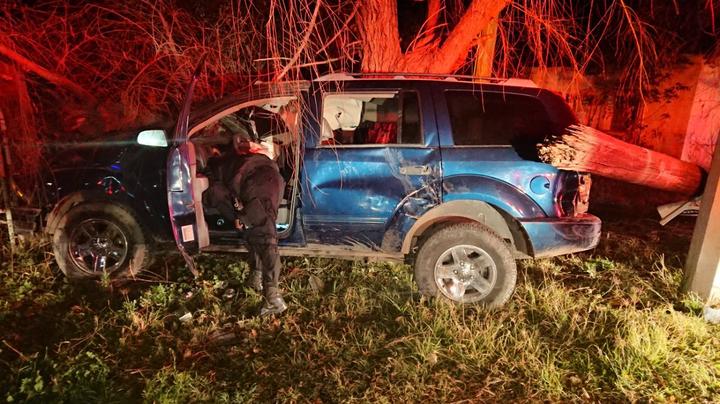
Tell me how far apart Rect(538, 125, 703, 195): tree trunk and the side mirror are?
2954mm

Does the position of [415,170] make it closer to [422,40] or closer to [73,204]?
[422,40]

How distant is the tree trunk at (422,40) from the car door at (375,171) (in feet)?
3.34

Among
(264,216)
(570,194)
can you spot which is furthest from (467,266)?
(264,216)

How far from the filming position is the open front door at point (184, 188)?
3773 mm

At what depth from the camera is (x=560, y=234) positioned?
12.1 ft

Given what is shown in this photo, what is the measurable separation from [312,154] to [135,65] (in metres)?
3.70

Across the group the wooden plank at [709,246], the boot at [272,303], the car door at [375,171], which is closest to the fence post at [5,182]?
the boot at [272,303]

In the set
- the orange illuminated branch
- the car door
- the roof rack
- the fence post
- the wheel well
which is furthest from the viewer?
the orange illuminated branch

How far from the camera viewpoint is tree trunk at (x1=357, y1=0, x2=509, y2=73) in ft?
15.0

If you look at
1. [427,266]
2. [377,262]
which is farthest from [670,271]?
[377,262]

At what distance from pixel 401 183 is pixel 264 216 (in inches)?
44.8

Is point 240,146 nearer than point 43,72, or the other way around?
point 240,146

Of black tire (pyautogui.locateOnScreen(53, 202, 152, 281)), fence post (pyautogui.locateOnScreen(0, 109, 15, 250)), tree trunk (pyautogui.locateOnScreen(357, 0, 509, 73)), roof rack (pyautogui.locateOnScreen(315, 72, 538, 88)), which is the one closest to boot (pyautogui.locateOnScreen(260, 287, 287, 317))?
black tire (pyautogui.locateOnScreen(53, 202, 152, 281))

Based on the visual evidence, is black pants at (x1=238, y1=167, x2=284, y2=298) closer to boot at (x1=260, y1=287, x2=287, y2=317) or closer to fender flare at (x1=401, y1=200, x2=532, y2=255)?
boot at (x1=260, y1=287, x2=287, y2=317)
